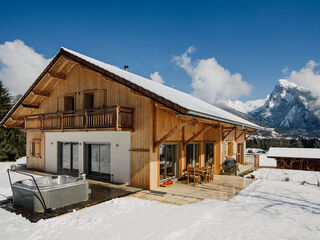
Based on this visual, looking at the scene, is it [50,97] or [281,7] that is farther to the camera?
[50,97]

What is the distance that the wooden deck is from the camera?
26.2 feet

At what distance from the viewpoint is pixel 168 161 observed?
10656 millimetres

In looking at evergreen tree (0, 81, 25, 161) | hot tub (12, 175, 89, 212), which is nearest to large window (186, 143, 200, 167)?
hot tub (12, 175, 89, 212)

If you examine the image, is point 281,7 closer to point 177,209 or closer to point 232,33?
point 232,33

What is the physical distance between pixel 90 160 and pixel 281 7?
1221cm

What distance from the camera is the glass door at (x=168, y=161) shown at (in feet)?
33.6

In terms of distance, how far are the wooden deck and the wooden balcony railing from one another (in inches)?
116

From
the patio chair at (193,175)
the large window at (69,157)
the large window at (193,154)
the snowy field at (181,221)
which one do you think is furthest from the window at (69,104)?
the patio chair at (193,175)

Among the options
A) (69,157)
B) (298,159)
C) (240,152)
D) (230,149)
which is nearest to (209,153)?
(230,149)

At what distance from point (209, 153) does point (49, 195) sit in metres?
9.70

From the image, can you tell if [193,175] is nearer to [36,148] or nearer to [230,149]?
[230,149]

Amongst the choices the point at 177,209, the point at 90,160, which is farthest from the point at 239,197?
the point at 90,160

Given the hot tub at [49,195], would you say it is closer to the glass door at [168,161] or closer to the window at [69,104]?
the glass door at [168,161]

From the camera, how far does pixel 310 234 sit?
17.0 feet
